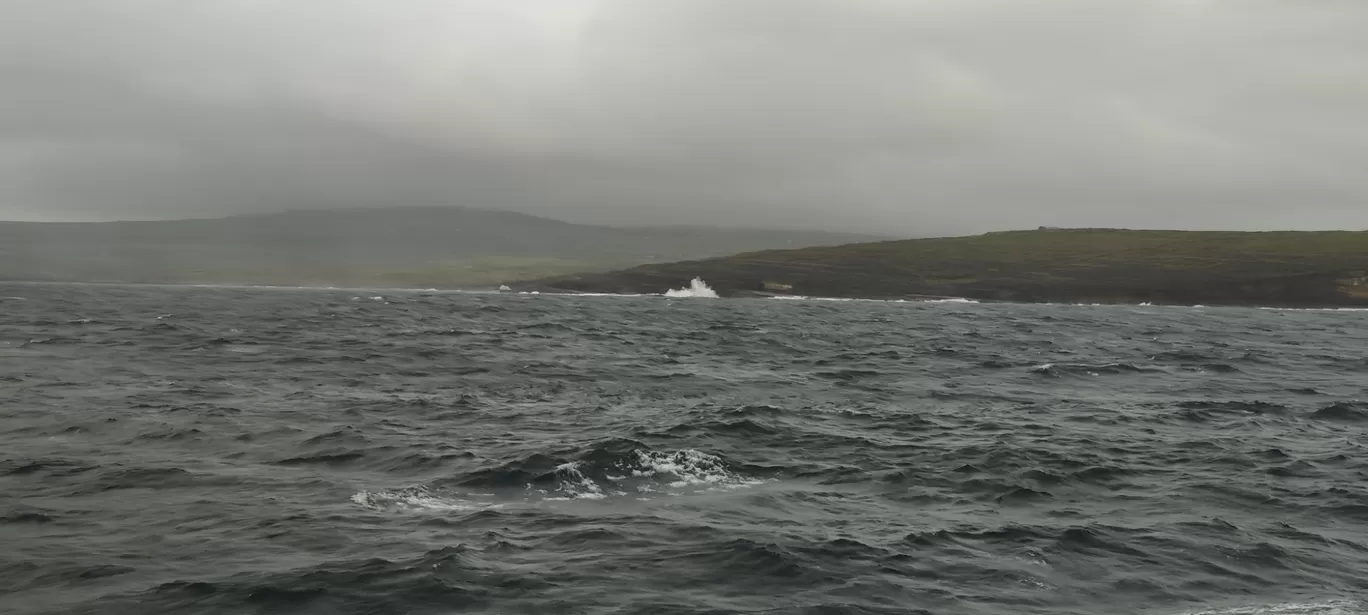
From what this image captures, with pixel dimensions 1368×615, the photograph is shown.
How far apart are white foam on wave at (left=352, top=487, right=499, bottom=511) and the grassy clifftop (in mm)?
150120

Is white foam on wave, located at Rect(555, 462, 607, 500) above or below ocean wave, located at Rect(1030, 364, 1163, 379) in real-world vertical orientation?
below

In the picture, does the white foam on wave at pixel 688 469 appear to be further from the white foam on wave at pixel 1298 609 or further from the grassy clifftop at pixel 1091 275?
the grassy clifftop at pixel 1091 275

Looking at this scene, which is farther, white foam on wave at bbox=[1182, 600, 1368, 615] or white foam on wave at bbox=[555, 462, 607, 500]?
white foam on wave at bbox=[555, 462, 607, 500]

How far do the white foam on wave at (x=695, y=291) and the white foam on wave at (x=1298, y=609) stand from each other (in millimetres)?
150552

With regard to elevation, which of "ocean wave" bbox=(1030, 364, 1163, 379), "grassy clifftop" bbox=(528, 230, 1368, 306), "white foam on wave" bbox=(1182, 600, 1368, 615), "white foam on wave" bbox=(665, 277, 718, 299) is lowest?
"white foam on wave" bbox=(1182, 600, 1368, 615)

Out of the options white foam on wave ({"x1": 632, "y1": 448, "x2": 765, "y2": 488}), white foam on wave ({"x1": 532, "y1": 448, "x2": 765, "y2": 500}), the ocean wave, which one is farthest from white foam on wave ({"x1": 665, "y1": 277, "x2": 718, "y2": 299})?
white foam on wave ({"x1": 532, "y1": 448, "x2": 765, "y2": 500})

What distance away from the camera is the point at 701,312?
4208 inches

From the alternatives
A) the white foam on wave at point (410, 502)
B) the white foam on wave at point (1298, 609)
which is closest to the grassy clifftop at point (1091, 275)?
the white foam on wave at point (410, 502)

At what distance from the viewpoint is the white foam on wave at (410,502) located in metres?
Answer: 20.4

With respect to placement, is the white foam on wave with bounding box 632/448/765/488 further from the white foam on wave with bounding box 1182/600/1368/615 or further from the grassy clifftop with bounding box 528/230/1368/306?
the grassy clifftop with bounding box 528/230/1368/306

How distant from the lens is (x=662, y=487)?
74.6 ft

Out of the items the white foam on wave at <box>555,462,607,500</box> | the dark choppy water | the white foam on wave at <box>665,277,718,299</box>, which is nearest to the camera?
the dark choppy water

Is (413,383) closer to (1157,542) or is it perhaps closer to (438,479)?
(438,479)

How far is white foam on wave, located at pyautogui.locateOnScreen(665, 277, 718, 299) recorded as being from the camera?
16955 cm
